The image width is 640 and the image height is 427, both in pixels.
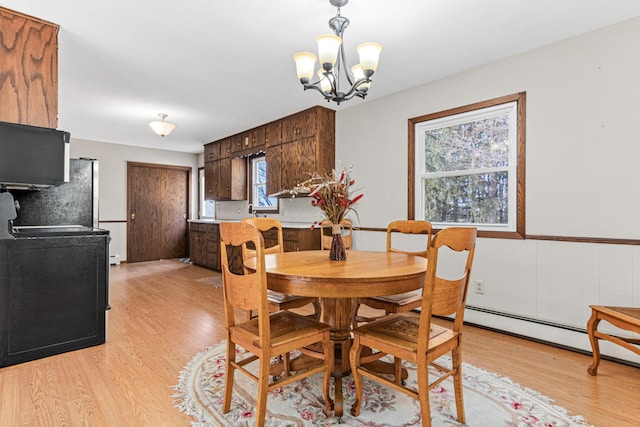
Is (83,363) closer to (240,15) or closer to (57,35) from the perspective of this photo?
(57,35)

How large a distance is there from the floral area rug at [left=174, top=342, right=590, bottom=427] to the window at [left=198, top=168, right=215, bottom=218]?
5.79 metres

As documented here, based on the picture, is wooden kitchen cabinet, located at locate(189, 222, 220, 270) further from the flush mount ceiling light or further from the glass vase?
the glass vase

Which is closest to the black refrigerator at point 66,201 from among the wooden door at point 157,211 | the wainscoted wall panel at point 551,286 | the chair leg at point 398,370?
the chair leg at point 398,370

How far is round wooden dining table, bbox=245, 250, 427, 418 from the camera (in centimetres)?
158

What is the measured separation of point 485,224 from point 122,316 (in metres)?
3.73

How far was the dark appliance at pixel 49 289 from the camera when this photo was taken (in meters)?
2.38

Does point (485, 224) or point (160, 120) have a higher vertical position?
point (160, 120)

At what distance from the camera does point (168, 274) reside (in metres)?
5.78

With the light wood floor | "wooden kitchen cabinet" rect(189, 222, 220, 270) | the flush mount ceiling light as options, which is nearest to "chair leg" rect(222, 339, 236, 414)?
the light wood floor

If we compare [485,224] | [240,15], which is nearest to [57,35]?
[240,15]

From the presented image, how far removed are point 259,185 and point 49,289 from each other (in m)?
3.84

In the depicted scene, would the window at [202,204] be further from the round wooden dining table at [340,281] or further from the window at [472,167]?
the round wooden dining table at [340,281]

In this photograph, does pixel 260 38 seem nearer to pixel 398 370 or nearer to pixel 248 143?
pixel 398 370

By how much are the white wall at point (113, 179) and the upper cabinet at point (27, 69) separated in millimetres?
4509
